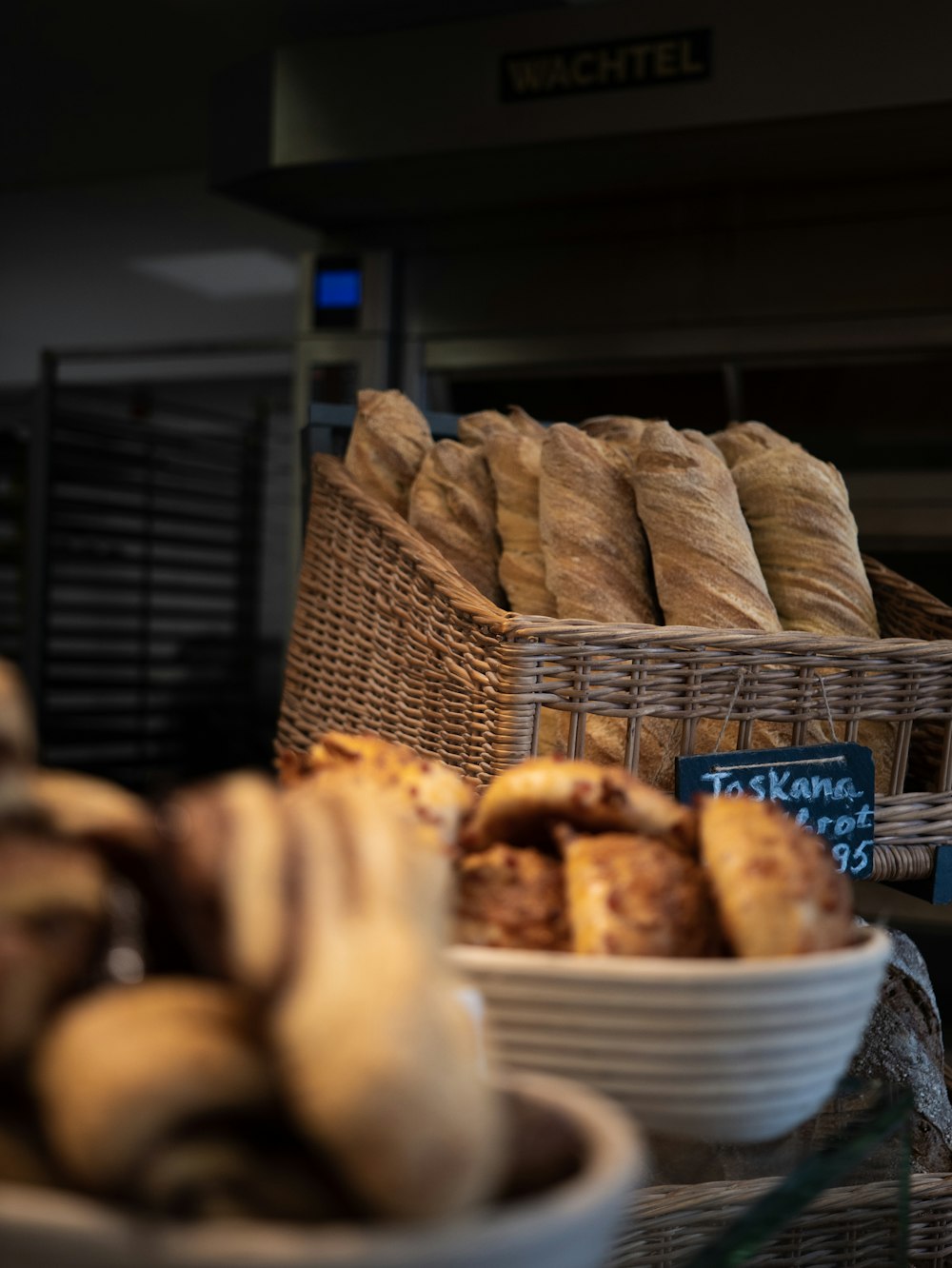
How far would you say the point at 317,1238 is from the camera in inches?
9.6

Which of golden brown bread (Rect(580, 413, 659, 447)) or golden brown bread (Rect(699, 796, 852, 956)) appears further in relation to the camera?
golden brown bread (Rect(580, 413, 659, 447))

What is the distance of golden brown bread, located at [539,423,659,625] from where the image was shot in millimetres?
1129

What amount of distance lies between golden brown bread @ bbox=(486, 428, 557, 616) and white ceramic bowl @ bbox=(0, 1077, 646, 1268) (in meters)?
0.90

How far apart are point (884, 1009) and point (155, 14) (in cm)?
307

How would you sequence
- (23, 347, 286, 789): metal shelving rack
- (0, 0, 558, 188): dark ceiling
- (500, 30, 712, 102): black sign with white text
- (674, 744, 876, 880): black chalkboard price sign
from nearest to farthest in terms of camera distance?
1. (674, 744, 876, 880): black chalkboard price sign
2. (500, 30, 712, 102): black sign with white text
3. (0, 0, 558, 188): dark ceiling
4. (23, 347, 286, 789): metal shelving rack

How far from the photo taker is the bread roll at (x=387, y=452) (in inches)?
50.8

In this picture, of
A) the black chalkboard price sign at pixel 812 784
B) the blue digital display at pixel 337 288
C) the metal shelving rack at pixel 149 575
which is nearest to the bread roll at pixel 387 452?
the black chalkboard price sign at pixel 812 784

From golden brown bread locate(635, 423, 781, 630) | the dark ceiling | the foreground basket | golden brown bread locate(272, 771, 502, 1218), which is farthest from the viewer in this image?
the dark ceiling

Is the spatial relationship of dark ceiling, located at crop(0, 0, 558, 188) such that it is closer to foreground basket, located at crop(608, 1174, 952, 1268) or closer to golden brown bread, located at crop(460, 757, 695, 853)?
foreground basket, located at crop(608, 1174, 952, 1268)

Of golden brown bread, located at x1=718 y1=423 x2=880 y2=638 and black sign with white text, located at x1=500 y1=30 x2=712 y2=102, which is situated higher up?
black sign with white text, located at x1=500 y1=30 x2=712 y2=102

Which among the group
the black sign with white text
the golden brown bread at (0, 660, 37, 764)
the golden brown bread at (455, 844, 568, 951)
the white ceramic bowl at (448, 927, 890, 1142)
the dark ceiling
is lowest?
the white ceramic bowl at (448, 927, 890, 1142)

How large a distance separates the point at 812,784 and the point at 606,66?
1.86 metres

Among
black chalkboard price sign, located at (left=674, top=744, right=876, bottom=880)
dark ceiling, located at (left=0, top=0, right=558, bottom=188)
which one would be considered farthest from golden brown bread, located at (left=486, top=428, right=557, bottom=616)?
dark ceiling, located at (left=0, top=0, right=558, bottom=188)

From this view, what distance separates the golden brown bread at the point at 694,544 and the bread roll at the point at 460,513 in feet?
0.51
